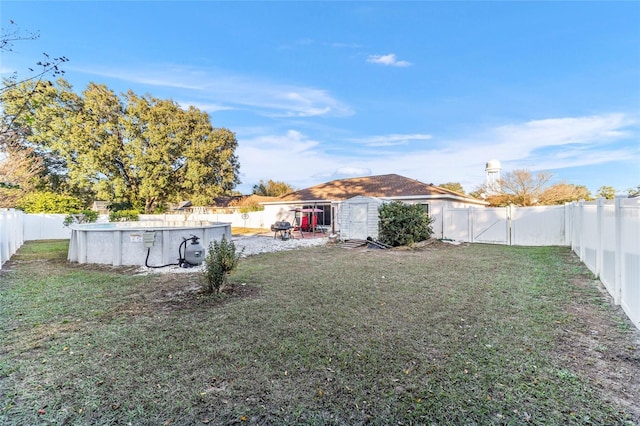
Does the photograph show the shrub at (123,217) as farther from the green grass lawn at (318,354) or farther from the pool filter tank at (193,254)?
the green grass lawn at (318,354)

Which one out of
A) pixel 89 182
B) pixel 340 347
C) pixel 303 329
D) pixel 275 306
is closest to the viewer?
pixel 340 347

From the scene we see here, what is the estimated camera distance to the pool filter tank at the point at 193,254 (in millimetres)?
8234

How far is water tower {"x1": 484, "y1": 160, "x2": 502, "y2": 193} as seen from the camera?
23.1 meters

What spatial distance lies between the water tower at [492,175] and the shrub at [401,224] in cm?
1391

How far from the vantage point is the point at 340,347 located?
3213mm

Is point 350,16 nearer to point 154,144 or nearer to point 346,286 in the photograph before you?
point 346,286

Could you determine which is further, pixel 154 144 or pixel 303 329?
pixel 154 144

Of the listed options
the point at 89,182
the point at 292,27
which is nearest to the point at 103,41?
the point at 292,27

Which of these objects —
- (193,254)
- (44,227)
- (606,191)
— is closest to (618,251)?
(193,254)

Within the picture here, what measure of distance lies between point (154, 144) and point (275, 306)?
2370cm

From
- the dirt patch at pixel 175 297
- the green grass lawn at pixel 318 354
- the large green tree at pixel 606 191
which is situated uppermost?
the large green tree at pixel 606 191

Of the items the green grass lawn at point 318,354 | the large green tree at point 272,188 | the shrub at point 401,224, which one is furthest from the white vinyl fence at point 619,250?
the large green tree at point 272,188

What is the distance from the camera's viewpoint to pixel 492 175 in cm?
2419

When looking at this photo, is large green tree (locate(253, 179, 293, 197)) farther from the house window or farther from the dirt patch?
the dirt patch
